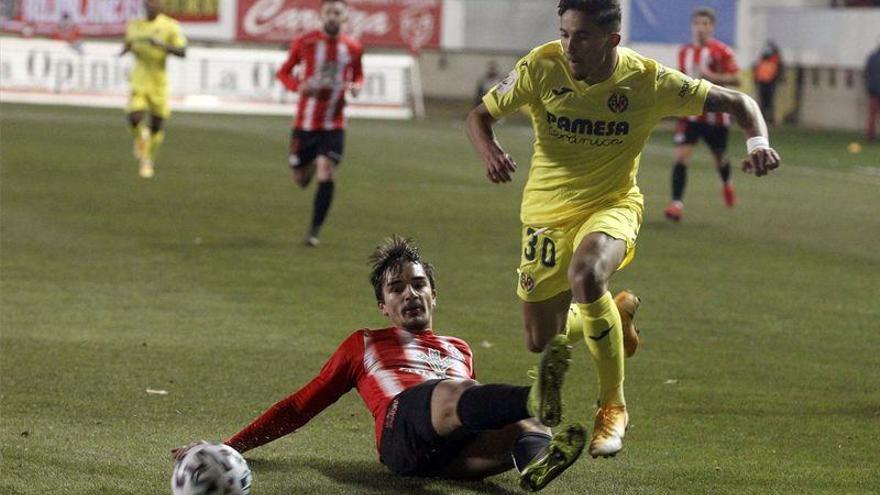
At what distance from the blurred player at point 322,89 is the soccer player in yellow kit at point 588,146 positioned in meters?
7.95

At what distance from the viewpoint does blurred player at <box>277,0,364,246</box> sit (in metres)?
15.5

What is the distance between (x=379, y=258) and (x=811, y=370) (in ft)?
11.7

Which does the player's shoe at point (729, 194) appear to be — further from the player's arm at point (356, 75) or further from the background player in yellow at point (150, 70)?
the background player in yellow at point (150, 70)

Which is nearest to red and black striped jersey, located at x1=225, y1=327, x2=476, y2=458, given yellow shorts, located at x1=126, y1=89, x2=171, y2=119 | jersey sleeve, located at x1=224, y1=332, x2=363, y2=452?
jersey sleeve, located at x1=224, y1=332, x2=363, y2=452

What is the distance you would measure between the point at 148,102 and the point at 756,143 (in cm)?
1612

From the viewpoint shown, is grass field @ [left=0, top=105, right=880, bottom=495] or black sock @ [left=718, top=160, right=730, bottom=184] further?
black sock @ [left=718, top=160, right=730, bottom=184]

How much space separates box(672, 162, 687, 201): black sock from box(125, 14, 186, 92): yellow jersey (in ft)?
23.4

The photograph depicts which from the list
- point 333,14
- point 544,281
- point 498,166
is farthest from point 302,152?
point 498,166

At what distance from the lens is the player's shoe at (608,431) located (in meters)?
6.31

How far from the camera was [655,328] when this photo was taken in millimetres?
11109

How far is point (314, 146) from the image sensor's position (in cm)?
1573

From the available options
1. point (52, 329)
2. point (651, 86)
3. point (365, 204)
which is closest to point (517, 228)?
point (365, 204)

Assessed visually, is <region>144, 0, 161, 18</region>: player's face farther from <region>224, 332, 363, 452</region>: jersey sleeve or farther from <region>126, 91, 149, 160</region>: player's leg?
<region>224, 332, 363, 452</region>: jersey sleeve

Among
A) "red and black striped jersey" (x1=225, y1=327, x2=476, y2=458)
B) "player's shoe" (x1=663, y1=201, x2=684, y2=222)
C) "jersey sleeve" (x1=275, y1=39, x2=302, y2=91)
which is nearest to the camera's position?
"red and black striped jersey" (x1=225, y1=327, x2=476, y2=458)
